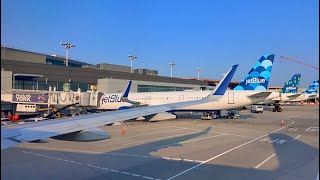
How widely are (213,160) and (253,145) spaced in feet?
19.4

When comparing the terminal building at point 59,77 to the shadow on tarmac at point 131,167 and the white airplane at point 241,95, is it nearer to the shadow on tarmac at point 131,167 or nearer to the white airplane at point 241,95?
the white airplane at point 241,95

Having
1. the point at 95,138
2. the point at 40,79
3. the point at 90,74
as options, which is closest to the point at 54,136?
the point at 95,138

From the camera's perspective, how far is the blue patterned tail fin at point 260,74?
3856 centimetres

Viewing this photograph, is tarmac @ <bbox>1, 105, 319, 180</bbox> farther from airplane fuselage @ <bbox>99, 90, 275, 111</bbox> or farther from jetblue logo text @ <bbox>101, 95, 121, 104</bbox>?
jetblue logo text @ <bbox>101, 95, 121, 104</bbox>

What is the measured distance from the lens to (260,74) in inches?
1522

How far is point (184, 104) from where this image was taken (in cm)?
1035

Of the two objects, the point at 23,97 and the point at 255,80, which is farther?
the point at 23,97

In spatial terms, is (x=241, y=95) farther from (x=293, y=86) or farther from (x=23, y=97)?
(x=293, y=86)

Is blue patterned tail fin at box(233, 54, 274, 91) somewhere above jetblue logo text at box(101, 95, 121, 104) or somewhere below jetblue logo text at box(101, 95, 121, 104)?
above

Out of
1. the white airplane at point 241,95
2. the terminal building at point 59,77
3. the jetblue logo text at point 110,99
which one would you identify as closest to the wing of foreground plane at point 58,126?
the white airplane at point 241,95

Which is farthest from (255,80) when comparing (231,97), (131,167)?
(131,167)

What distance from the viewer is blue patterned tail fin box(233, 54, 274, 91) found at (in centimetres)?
3856

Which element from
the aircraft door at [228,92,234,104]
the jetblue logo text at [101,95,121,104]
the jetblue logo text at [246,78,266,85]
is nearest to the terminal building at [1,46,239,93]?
the jetblue logo text at [101,95,121,104]

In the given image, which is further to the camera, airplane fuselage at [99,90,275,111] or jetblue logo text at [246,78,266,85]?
jetblue logo text at [246,78,266,85]
